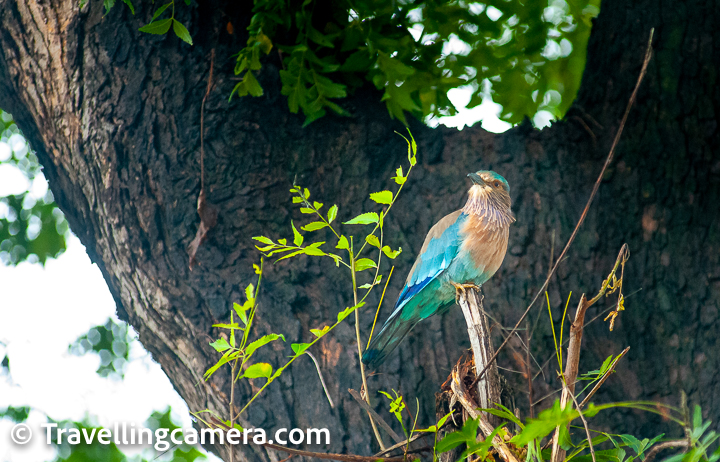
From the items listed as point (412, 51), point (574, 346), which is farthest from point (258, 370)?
point (412, 51)

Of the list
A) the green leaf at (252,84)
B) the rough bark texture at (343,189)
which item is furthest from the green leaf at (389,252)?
the green leaf at (252,84)

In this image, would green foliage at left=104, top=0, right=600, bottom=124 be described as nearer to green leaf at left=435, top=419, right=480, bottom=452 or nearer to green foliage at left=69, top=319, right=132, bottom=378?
green leaf at left=435, top=419, right=480, bottom=452

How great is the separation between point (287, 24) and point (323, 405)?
4.77ft

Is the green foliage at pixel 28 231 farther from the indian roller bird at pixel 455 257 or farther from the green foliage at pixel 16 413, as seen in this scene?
the indian roller bird at pixel 455 257

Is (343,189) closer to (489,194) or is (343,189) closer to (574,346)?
(489,194)

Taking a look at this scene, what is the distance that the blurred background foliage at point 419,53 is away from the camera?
7.21 feet

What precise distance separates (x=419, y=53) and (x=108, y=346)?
3146 millimetres

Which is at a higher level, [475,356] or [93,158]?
[93,158]

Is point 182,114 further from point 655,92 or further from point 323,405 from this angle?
point 655,92

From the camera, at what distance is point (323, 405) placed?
204 centimetres

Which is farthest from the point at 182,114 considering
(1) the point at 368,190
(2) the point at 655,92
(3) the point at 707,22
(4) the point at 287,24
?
(3) the point at 707,22

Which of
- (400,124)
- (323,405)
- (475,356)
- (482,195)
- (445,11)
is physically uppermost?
(445,11)

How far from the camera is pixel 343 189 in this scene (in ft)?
7.54

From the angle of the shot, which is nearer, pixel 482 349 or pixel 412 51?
pixel 482 349
